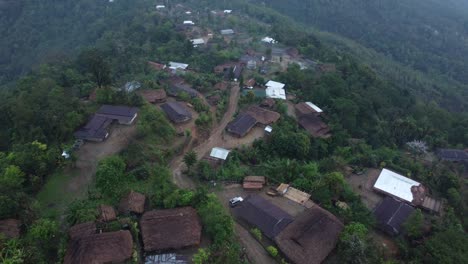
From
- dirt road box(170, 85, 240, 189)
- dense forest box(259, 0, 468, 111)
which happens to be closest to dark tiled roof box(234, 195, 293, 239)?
dirt road box(170, 85, 240, 189)

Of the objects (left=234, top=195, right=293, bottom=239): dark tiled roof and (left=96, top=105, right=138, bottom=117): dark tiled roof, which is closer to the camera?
(left=234, top=195, right=293, bottom=239): dark tiled roof

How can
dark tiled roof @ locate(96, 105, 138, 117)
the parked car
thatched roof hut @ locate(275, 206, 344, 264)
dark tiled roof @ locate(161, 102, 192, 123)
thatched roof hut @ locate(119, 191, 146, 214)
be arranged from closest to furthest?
thatched roof hut @ locate(275, 206, 344, 264) → thatched roof hut @ locate(119, 191, 146, 214) → the parked car → dark tiled roof @ locate(96, 105, 138, 117) → dark tiled roof @ locate(161, 102, 192, 123)

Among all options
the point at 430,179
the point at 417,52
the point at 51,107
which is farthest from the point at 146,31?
the point at 417,52

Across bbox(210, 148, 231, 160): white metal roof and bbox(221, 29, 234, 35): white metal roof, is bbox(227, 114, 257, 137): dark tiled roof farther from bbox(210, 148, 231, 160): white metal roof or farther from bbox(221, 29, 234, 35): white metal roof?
bbox(221, 29, 234, 35): white metal roof

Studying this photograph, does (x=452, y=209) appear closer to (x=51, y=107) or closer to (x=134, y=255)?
(x=134, y=255)

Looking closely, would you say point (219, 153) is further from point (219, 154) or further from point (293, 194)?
point (293, 194)

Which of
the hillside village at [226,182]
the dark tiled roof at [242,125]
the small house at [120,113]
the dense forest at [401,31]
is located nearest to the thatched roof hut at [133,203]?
the hillside village at [226,182]

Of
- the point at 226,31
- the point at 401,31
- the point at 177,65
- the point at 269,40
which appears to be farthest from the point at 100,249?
the point at 401,31
